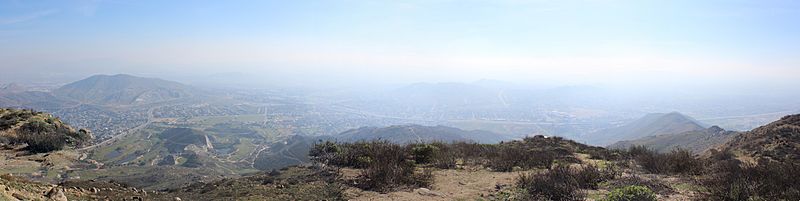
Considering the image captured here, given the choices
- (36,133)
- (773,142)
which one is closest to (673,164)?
(773,142)

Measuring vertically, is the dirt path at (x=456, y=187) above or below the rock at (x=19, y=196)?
below

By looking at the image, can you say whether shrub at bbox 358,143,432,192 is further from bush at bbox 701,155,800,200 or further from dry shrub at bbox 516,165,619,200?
bush at bbox 701,155,800,200

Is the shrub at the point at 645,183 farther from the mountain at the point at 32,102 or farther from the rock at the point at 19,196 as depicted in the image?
the mountain at the point at 32,102

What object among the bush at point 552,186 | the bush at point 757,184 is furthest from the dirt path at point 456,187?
the bush at point 757,184

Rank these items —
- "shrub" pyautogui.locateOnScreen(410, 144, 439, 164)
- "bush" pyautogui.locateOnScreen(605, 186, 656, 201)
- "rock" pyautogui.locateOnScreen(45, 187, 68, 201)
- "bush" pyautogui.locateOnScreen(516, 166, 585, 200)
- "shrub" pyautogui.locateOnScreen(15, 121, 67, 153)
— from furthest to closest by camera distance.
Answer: "shrub" pyautogui.locateOnScreen(15, 121, 67, 153) → "shrub" pyautogui.locateOnScreen(410, 144, 439, 164) → "bush" pyautogui.locateOnScreen(516, 166, 585, 200) → "bush" pyautogui.locateOnScreen(605, 186, 656, 201) → "rock" pyautogui.locateOnScreen(45, 187, 68, 201)

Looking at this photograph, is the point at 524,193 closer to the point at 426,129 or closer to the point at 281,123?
the point at 426,129

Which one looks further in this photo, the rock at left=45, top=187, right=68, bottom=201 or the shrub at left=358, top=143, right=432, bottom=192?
the shrub at left=358, top=143, right=432, bottom=192

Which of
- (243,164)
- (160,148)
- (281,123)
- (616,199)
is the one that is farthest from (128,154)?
(281,123)

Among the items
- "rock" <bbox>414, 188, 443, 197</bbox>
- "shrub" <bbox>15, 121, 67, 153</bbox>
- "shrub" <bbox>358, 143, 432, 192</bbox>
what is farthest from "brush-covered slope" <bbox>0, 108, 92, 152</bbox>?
"rock" <bbox>414, 188, 443, 197</bbox>

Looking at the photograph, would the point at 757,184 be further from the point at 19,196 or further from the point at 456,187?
the point at 19,196
